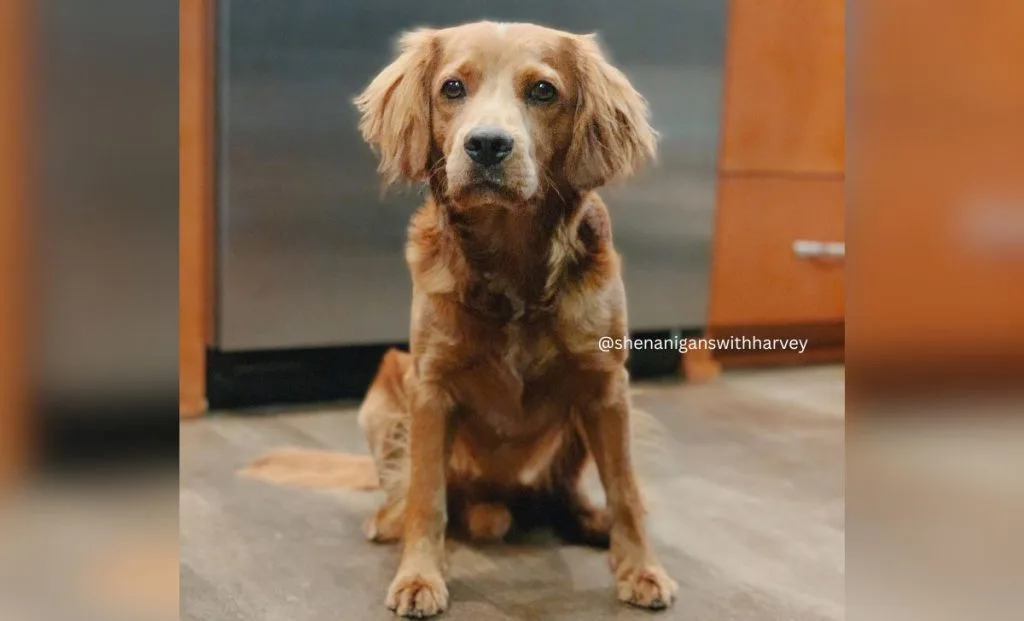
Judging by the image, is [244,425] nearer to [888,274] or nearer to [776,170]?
[776,170]

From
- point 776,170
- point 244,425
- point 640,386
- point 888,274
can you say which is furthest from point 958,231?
point 244,425

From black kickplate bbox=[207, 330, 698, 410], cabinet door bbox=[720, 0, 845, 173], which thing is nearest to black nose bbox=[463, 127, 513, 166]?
cabinet door bbox=[720, 0, 845, 173]

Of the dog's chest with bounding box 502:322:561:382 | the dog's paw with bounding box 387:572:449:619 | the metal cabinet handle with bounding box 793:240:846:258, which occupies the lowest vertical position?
the dog's paw with bounding box 387:572:449:619

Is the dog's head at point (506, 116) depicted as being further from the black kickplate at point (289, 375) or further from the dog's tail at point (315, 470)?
the black kickplate at point (289, 375)

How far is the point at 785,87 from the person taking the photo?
39.7 inches

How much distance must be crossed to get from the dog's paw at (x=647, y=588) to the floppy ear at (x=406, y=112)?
0.55m

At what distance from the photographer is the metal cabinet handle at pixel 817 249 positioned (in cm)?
69

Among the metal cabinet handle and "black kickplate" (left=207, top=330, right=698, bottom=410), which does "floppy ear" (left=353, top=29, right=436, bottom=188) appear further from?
"black kickplate" (left=207, top=330, right=698, bottom=410)

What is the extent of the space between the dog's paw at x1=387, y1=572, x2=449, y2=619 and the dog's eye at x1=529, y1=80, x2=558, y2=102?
1.89 feet

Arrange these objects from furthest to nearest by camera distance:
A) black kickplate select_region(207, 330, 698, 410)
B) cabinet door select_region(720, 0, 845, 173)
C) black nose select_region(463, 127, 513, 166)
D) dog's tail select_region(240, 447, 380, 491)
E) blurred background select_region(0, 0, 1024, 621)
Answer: black kickplate select_region(207, 330, 698, 410), dog's tail select_region(240, 447, 380, 491), black nose select_region(463, 127, 513, 166), cabinet door select_region(720, 0, 845, 173), blurred background select_region(0, 0, 1024, 621)

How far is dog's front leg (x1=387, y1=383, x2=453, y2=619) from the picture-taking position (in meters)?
1.09

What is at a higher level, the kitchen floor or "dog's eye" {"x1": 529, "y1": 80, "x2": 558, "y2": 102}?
"dog's eye" {"x1": 529, "y1": 80, "x2": 558, "y2": 102}

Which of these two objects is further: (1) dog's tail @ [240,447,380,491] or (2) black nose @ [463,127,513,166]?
(1) dog's tail @ [240,447,380,491]

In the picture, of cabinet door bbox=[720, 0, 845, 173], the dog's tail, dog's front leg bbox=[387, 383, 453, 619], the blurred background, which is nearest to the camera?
the blurred background
